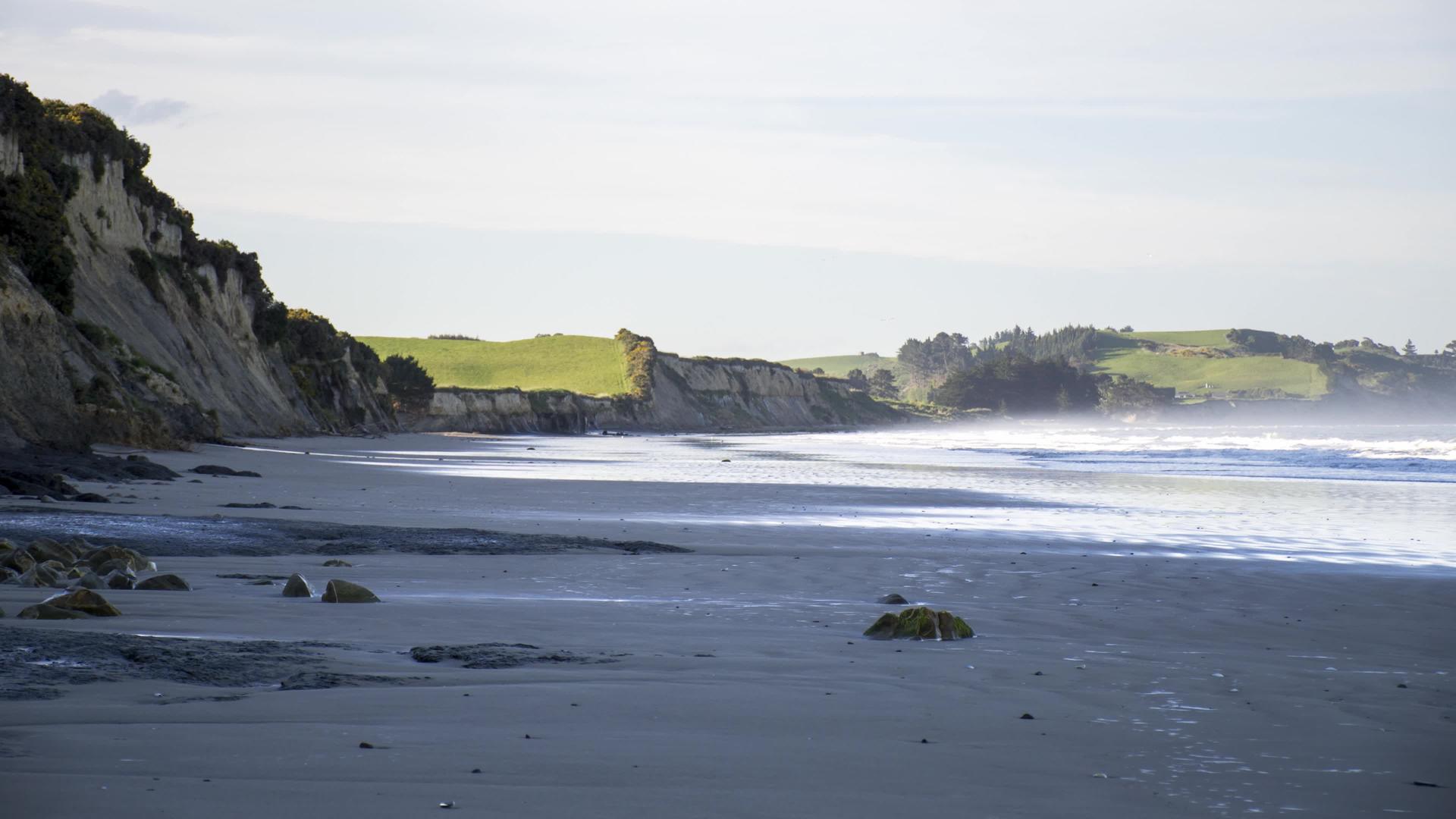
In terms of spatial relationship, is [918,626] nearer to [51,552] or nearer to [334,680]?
[334,680]

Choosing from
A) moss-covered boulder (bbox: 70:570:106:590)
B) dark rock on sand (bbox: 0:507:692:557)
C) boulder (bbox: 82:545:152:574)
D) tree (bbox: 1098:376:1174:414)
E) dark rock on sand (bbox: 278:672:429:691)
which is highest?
tree (bbox: 1098:376:1174:414)

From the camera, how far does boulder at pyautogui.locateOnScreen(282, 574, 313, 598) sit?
23.9ft

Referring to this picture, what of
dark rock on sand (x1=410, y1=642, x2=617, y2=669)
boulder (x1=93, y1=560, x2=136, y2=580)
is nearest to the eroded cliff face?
boulder (x1=93, y1=560, x2=136, y2=580)

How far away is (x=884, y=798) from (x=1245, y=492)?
19.5 m

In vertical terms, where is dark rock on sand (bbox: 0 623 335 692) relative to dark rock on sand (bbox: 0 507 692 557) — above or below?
above

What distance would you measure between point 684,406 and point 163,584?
361 feet

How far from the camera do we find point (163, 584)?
7234mm

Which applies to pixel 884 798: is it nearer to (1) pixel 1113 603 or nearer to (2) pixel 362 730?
(2) pixel 362 730

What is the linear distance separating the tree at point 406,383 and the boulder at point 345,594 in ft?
245

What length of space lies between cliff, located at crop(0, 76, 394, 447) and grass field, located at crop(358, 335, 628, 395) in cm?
5678

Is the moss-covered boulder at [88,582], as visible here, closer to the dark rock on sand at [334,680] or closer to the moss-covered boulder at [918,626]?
the dark rock on sand at [334,680]

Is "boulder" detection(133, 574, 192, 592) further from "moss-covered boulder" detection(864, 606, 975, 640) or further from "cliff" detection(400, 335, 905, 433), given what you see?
"cliff" detection(400, 335, 905, 433)

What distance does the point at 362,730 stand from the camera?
3.98 m

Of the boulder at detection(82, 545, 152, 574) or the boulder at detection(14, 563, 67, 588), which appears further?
the boulder at detection(82, 545, 152, 574)
